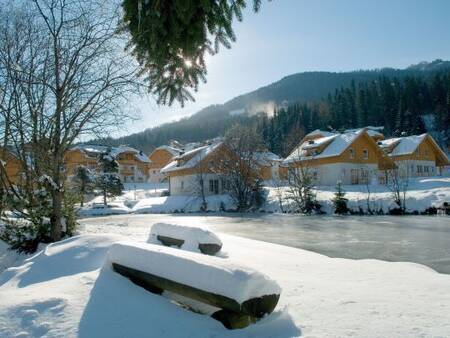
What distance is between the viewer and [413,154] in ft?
161

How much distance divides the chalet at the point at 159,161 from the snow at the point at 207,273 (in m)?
67.2

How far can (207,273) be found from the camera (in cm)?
423

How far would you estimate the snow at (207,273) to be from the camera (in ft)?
13.2

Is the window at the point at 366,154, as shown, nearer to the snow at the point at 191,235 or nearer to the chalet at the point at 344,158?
the chalet at the point at 344,158

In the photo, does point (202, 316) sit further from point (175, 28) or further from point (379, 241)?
point (379, 241)

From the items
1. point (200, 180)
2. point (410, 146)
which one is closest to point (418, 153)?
point (410, 146)

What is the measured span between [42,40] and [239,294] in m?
11.4

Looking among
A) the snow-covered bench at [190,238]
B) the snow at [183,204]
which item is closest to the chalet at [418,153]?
the snow at [183,204]

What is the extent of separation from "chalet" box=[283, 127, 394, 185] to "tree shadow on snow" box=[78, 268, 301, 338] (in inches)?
1444

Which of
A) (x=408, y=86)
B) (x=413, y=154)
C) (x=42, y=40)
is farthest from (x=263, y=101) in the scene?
(x=42, y=40)

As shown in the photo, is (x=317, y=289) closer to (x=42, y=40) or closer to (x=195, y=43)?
(x=195, y=43)

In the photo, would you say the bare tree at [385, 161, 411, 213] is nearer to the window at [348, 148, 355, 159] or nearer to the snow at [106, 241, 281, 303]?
the window at [348, 148, 355, 159]

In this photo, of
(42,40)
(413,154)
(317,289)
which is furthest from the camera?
(413,154)

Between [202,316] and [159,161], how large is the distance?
71.4 metres
